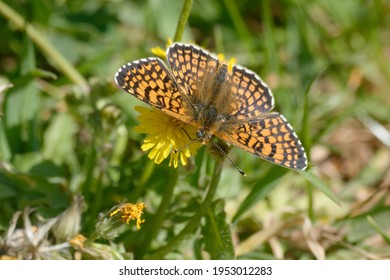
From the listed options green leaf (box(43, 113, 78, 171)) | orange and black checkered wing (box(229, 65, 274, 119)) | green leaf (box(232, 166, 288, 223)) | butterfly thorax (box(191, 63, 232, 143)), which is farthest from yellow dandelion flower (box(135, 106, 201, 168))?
green leaf (box(43, 113, 78, 171))

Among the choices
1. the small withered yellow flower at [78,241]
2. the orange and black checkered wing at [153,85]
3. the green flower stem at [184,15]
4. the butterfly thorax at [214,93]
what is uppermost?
the green flower stem at [184,15]

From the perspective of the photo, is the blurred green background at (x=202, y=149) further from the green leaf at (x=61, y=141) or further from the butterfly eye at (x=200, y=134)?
the butterfly eye at (x=200, y=134)

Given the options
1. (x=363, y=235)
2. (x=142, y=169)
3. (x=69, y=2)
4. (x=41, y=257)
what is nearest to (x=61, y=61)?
(x=69, y=2)

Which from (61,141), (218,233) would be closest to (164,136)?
(218,233)

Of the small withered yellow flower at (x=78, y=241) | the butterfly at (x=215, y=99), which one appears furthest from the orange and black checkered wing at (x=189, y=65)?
the small withered yellow flower at (x=78, y=241)

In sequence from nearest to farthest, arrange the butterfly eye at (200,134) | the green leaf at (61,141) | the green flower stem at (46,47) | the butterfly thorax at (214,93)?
the butterfly eye at (200,134), the butterfly thorax at (214,93), the green leaf at (61,141), the green flower stem at (46,47)

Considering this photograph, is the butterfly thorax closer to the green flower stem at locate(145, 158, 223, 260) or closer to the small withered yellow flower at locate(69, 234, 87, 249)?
the green flower stem at locate(145, 158, 223, 260)
